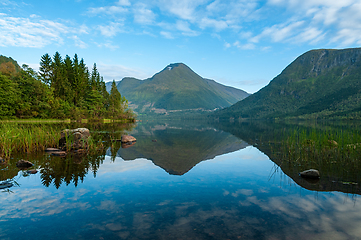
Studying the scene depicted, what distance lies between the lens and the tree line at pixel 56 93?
68.1 meters

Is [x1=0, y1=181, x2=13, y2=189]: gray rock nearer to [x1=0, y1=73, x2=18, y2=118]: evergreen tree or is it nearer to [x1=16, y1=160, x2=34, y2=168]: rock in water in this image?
[x1=16, y1=160, x2=34, y2=168]: rock in water

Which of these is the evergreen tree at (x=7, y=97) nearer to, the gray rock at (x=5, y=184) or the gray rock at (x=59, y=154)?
the gray rock at (x=59, y=154)

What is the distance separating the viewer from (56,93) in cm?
8525

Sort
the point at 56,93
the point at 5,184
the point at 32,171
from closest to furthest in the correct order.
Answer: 1. the point at 5,184
2. the point at 32,171
3. the point at 56,93

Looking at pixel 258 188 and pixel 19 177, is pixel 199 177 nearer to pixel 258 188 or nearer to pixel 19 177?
pixel 258 188

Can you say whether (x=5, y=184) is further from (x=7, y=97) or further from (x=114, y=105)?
(x=114, y=105)

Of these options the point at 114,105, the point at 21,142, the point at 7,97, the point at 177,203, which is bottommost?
the point at 177,203

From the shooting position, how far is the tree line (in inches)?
2680

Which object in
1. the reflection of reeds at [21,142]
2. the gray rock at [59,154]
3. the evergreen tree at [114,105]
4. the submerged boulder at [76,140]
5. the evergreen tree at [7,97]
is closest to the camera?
the reflection of reeds at [21,142]

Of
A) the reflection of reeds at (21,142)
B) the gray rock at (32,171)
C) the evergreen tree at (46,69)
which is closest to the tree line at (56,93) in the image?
the evergreen tree at (46,69)

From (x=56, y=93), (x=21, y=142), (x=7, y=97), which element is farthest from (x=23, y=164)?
(x=56, y=93)

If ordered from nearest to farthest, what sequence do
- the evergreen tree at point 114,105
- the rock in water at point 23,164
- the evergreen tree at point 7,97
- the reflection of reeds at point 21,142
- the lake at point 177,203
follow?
the lake at point 177,203
the rock in water at point 23,164
the reflection of reeds at point 21,142
the evergreen tree at point 7,97
the evergreen tree at point 114,105

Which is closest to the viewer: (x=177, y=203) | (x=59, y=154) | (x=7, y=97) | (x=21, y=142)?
(x=177, y=203)

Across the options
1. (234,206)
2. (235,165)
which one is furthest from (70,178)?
(235,165)
